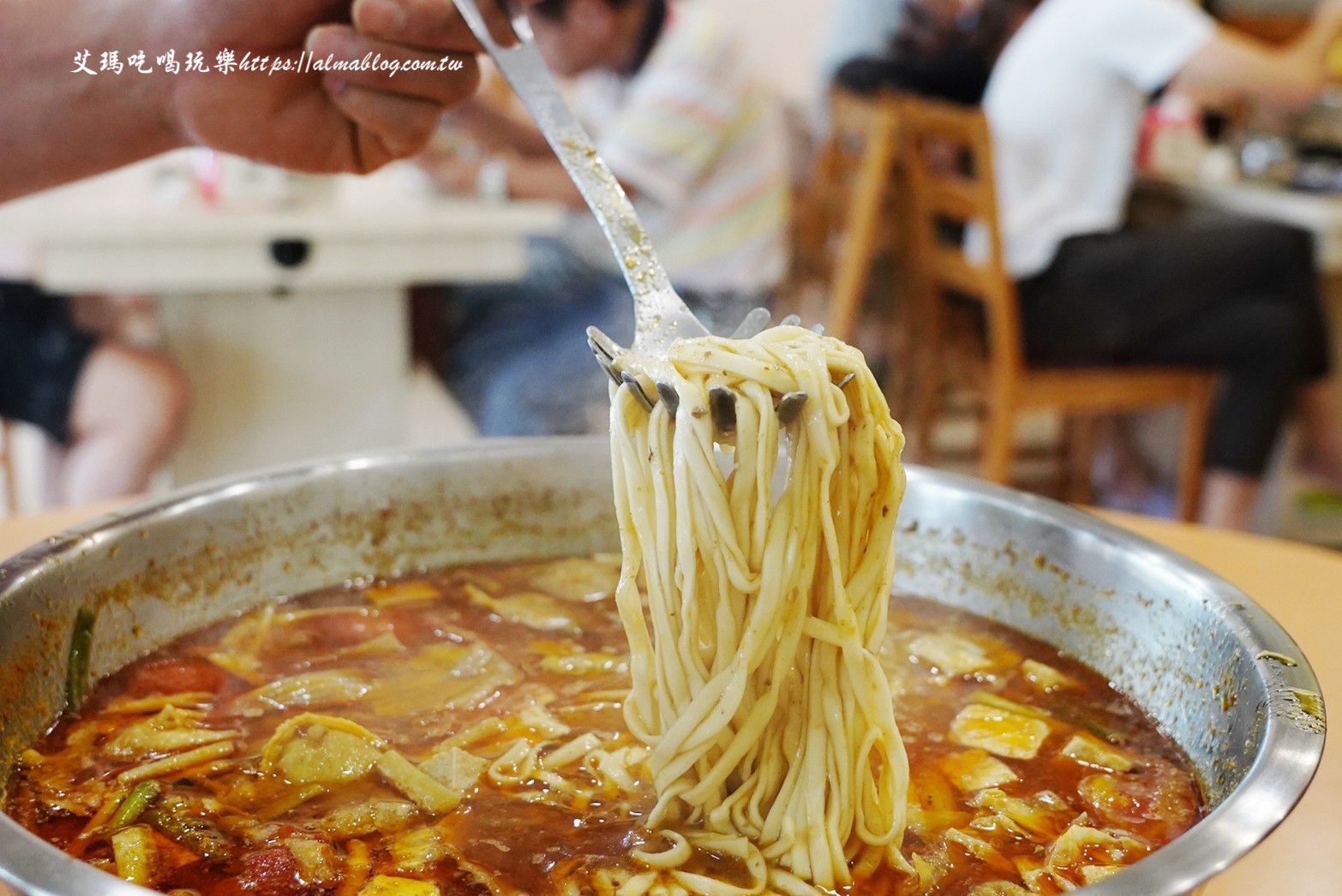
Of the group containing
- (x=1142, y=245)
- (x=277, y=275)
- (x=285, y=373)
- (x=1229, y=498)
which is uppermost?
(x=1142, y=245)

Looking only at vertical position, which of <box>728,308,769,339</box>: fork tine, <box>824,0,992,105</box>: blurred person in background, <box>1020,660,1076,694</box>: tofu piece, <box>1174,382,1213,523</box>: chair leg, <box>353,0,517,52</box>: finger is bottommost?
<box>1174,382,1213,523</box>: chair leg

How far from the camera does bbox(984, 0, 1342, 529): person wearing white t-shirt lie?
13.1 feet

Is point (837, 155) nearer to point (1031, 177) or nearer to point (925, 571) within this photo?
point (1031, 177)

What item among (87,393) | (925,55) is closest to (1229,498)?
(925,55)

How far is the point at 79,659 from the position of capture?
4.33 feet

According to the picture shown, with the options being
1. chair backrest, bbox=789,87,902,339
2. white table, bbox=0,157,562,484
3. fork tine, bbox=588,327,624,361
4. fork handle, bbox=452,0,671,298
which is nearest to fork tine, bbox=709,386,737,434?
fork tine, bbox=588,327,624,361

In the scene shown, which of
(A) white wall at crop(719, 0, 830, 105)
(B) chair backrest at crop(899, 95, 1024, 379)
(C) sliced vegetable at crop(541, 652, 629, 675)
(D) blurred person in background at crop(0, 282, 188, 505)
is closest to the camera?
(C) sliced vegetable at crop(541, 652, 629, 675)

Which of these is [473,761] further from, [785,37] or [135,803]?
[785,37]

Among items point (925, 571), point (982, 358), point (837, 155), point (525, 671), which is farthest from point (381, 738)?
point (837, 155)

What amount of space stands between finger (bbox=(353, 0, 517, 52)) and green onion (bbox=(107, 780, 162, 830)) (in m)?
0.94

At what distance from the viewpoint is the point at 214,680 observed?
1400 millimetres

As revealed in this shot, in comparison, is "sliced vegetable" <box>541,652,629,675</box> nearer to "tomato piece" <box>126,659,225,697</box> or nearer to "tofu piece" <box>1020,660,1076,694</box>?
"tomato piece" <box>126,659,225,697</box>

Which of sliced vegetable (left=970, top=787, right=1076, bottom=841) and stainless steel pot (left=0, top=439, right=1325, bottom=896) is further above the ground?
stainless steel pot (left=0, top=439, right=1325, bottom=896)

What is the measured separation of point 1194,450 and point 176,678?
3755 mm
